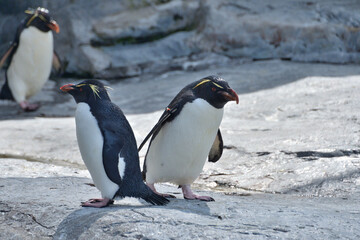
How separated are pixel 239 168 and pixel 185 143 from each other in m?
0.94

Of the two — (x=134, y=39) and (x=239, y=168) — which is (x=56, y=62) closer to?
(x=134, y=39)

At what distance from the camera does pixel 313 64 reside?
7578mm

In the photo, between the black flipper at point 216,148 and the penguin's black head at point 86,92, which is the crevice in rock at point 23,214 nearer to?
the penguin's black head at point 86,92

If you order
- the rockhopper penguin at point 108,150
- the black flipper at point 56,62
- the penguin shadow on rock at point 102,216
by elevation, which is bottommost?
the black flipper at point 56,62

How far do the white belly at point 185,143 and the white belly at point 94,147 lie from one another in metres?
0.60

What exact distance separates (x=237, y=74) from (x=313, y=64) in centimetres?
111

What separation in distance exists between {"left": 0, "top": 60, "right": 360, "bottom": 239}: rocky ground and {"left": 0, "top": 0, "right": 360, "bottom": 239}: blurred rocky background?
1 cm

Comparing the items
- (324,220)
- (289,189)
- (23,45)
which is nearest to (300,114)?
(289,189)

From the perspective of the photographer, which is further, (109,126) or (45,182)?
(45,182)

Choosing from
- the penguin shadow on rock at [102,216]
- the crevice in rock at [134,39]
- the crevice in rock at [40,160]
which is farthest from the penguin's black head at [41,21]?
the penguin shadow on rock at [102,216]

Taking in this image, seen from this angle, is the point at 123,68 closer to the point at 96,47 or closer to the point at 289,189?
the point at 96,47

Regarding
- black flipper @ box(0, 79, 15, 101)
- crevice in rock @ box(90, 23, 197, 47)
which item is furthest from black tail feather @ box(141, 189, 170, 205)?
crevice in rock @ box(90, 23, 197, 47)

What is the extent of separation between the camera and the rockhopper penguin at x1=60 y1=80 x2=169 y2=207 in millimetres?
2893

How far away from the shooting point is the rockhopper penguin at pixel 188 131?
3281mm
